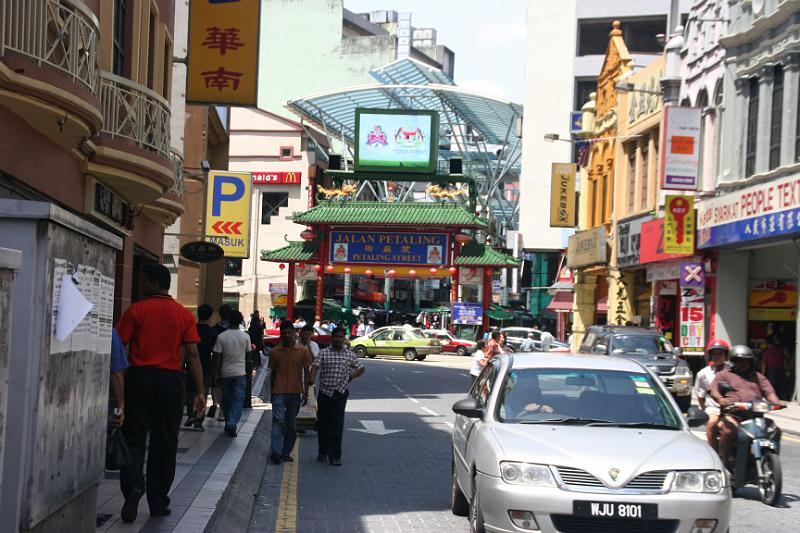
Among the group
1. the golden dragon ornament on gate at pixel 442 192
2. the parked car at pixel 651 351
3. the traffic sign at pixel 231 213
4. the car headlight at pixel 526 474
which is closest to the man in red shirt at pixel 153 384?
the car headlight at pixel 526 474

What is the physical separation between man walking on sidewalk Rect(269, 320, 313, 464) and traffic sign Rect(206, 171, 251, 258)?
1630 centimetres

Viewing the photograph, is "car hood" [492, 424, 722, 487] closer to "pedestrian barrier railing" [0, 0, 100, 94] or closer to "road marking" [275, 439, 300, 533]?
"road marking" [275, 439, 300, 533]

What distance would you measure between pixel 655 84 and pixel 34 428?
36.0m

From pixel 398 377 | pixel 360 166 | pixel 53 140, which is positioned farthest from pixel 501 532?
pixel 360 166

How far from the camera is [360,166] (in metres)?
57.3

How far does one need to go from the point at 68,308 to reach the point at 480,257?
52.6 metres

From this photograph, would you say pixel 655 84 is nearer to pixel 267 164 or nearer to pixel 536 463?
pixel 536 463

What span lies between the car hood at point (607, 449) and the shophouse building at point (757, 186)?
1921 centimetres

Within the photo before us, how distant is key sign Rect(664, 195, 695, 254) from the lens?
109 feet

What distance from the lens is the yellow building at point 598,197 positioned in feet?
147

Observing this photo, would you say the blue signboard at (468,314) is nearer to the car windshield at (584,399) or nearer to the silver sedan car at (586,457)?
the silver sedan car at (586,457)

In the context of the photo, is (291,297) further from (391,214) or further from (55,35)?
(55,35)

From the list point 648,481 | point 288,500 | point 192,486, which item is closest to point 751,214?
point 288,500

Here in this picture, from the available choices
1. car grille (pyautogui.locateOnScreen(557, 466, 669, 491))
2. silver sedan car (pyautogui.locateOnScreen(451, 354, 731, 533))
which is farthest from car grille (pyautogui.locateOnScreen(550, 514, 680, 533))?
car grille (pyautogui.locateOnScreen(557, 466, 669, 491))
